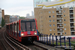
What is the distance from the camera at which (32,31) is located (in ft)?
52.2

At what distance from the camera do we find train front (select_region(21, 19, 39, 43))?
1569 cm

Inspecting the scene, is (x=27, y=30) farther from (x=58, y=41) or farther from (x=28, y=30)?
(x=58, y=41)

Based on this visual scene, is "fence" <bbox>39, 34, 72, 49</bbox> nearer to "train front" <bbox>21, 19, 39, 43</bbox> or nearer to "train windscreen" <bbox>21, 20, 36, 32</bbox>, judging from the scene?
"train front" <bbox>21, 19, 39, 43</bbox>

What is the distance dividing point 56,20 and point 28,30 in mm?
42444

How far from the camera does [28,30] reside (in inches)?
626

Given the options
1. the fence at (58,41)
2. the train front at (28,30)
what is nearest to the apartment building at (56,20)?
the fence at (58,41)

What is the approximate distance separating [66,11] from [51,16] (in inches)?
303

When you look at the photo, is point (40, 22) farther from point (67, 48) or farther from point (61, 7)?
point (67, 48)

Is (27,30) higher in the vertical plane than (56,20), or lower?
lower

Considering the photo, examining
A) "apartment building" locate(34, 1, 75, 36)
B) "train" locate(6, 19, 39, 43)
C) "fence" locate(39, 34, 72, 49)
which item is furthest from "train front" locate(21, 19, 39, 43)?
"apartment building" locate(34, 1, 75, 36)

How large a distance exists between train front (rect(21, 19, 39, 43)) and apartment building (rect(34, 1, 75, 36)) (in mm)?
39298

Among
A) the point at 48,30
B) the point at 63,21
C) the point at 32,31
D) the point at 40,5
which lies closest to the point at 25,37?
the point at 32,31

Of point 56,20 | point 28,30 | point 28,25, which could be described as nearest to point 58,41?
point 28,30

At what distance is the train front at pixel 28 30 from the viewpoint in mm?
15688
